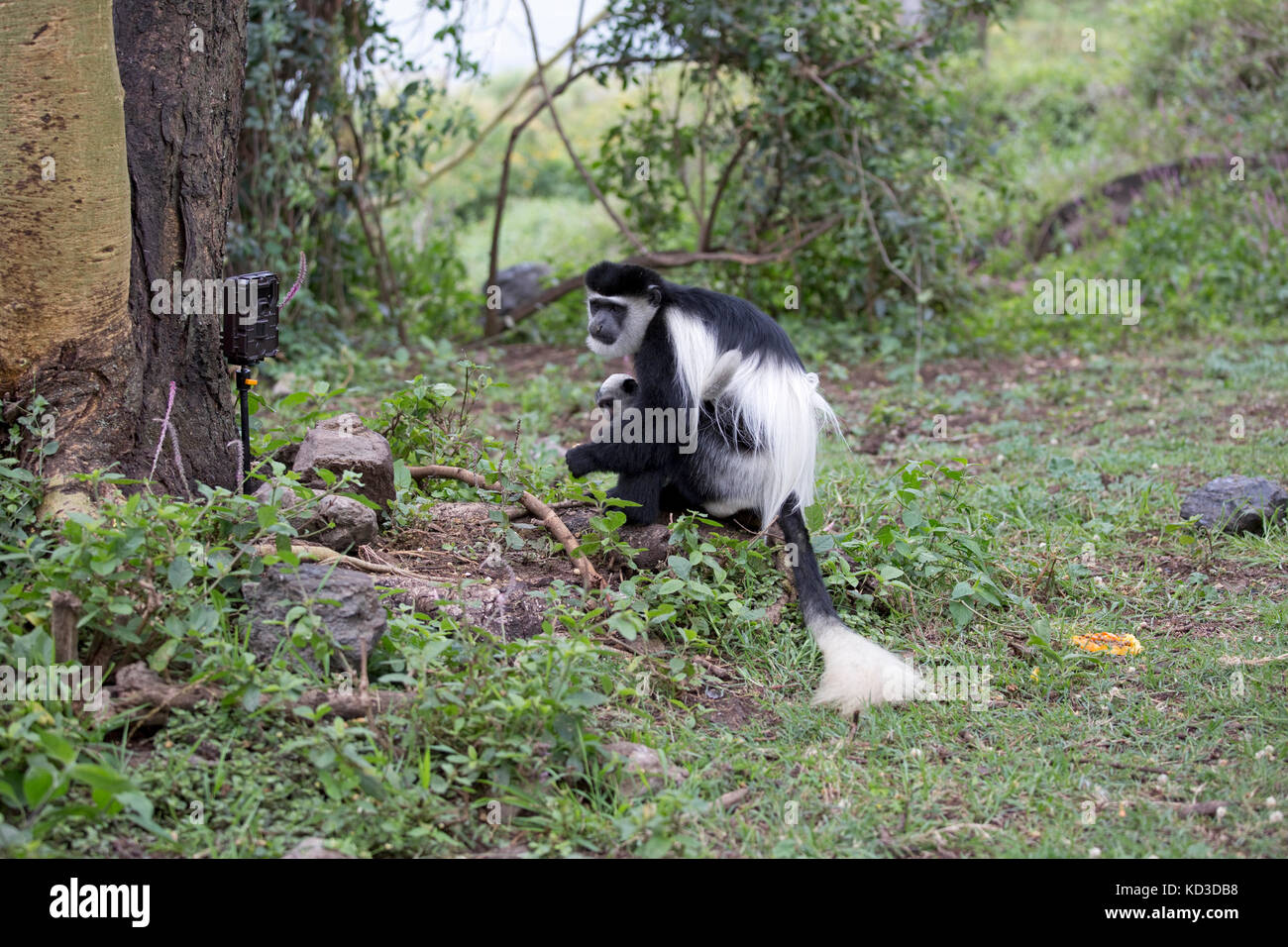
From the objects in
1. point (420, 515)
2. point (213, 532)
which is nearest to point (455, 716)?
point (213, 532)

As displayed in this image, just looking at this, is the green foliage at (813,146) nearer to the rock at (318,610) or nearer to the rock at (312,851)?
the rock at (318,610)

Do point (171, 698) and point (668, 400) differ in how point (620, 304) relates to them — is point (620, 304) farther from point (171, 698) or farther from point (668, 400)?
Result: point (171, 698)

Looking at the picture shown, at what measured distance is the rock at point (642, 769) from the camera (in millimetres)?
2408

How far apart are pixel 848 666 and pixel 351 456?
1615mm

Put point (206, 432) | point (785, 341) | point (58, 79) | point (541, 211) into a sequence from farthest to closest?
point (541, 211), point (785, 341), point (206, 432), point (58, 79)

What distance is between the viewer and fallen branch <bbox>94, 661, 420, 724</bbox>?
2311 mm

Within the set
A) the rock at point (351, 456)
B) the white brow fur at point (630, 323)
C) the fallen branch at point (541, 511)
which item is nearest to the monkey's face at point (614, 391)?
the white brow fur at point (630, 323)

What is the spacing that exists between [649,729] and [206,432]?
1.61 metres

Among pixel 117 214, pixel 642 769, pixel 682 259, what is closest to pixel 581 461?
pixel 642 769

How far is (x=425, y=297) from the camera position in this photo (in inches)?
308

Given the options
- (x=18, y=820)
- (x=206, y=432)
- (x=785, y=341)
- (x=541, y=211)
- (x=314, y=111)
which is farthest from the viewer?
(x=541, y=211)

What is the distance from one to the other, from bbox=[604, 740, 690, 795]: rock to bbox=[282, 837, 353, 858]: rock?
2.14 ft

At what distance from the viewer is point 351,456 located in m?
3.24

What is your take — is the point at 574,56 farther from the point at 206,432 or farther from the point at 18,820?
the point at 18,820
